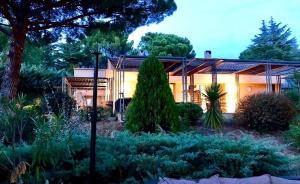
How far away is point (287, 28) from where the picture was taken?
111ft

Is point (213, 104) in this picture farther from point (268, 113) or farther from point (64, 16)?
point (64, 16)

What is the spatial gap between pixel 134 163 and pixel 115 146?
1.46ft

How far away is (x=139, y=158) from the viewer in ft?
12.6

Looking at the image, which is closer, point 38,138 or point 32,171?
point 38,138

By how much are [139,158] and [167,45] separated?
2466 cm

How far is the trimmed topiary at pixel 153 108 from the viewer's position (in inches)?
298

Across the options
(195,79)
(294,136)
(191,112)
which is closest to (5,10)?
(191,112)

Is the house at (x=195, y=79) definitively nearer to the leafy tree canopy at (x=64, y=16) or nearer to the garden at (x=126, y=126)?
the garden at (x=126, y=126)

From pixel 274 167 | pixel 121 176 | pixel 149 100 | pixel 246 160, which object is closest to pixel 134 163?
pixel 121 176

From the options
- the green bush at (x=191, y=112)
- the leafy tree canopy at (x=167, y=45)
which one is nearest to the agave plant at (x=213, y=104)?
the green bush at (x=191, y=112)

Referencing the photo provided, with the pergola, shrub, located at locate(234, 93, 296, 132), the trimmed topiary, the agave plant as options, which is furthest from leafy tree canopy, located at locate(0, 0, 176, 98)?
shrub, located at locate(234, 93, 296, 132)

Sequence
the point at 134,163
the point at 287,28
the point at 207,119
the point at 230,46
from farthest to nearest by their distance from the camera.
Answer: the point at 230,46, the point at 287,28, the point at 207,119, the point at 134,163

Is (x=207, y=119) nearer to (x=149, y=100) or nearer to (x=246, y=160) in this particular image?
(x=149, y=100)

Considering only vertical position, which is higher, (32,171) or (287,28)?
(287,28)
